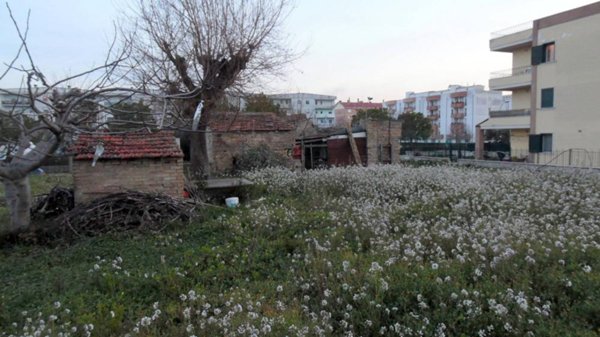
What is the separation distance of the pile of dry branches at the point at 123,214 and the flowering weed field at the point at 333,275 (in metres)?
0.46

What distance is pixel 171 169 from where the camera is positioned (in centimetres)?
970

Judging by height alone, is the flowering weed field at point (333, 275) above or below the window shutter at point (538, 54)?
below

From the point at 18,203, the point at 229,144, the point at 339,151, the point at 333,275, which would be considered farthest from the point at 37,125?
the point at 339,151

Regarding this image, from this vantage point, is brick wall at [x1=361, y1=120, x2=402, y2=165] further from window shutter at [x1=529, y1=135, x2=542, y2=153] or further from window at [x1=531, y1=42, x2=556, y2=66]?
window at [x1=531, y1=42, x2=556, y2=66]

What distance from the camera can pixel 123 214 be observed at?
324 inches

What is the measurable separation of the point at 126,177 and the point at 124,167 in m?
0.23

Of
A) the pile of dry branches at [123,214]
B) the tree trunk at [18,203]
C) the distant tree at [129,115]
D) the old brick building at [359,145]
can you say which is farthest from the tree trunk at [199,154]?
the tree trunk at [18,203]

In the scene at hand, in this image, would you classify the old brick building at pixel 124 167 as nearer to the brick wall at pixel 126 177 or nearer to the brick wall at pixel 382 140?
the brick wall at pixel 126 177

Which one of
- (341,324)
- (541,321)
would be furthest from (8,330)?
(541,321)

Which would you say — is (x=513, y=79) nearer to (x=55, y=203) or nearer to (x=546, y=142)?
(x=546, y=142)

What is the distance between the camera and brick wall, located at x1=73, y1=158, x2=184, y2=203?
9.16 meters

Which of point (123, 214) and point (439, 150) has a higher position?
point (123, 214)

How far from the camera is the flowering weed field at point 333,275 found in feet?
11.8

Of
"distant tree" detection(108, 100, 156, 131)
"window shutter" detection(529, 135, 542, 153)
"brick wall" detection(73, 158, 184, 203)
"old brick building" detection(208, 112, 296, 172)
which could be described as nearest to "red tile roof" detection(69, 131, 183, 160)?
"brick wall" detection(73, 158, 184, 203)
